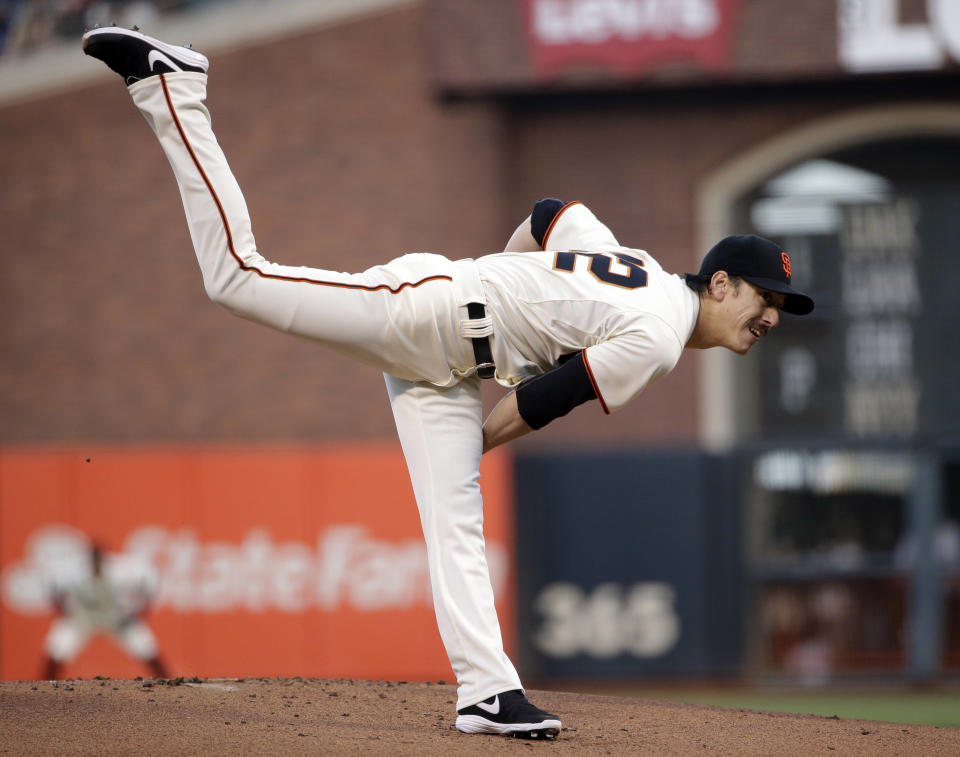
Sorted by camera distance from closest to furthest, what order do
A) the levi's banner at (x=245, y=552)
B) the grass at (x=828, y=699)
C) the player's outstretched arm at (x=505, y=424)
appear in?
the player's outstretched arm at (x=505, y=424) < the grass at (x=828, y=699) < the levi's banner at (x=245, y=552)

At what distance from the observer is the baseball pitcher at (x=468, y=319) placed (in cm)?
313

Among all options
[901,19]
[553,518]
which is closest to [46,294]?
[553,518]

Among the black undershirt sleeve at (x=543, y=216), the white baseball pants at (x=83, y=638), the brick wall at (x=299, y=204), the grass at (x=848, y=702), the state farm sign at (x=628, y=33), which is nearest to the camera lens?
the black undershirt sleeve at (x=543, y=216)

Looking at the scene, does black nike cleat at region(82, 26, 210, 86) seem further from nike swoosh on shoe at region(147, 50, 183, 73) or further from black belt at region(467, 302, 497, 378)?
black belt at region(467, 302, 497, 378)

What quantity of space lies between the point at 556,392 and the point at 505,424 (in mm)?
207

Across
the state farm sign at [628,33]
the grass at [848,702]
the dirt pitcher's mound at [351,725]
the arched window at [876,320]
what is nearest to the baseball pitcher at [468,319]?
the dirt pitcher's mound at [351,725]

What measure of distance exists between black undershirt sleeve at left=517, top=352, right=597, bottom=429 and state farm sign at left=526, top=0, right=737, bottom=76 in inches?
291

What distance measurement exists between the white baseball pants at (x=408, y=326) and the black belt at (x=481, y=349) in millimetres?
19

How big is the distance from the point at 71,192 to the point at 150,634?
14.6ft

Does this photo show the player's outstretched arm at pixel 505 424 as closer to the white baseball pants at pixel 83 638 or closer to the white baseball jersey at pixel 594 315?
the white baseball jersey at pixel 594 315

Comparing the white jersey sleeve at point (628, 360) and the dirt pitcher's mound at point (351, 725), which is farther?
the dirt pitcher's mound at point (351, 725)

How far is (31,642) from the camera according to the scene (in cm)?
872

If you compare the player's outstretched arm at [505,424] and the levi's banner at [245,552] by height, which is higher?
the player's outstretched arm at [505,424]

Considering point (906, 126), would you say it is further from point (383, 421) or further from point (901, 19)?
point (383, 421)
